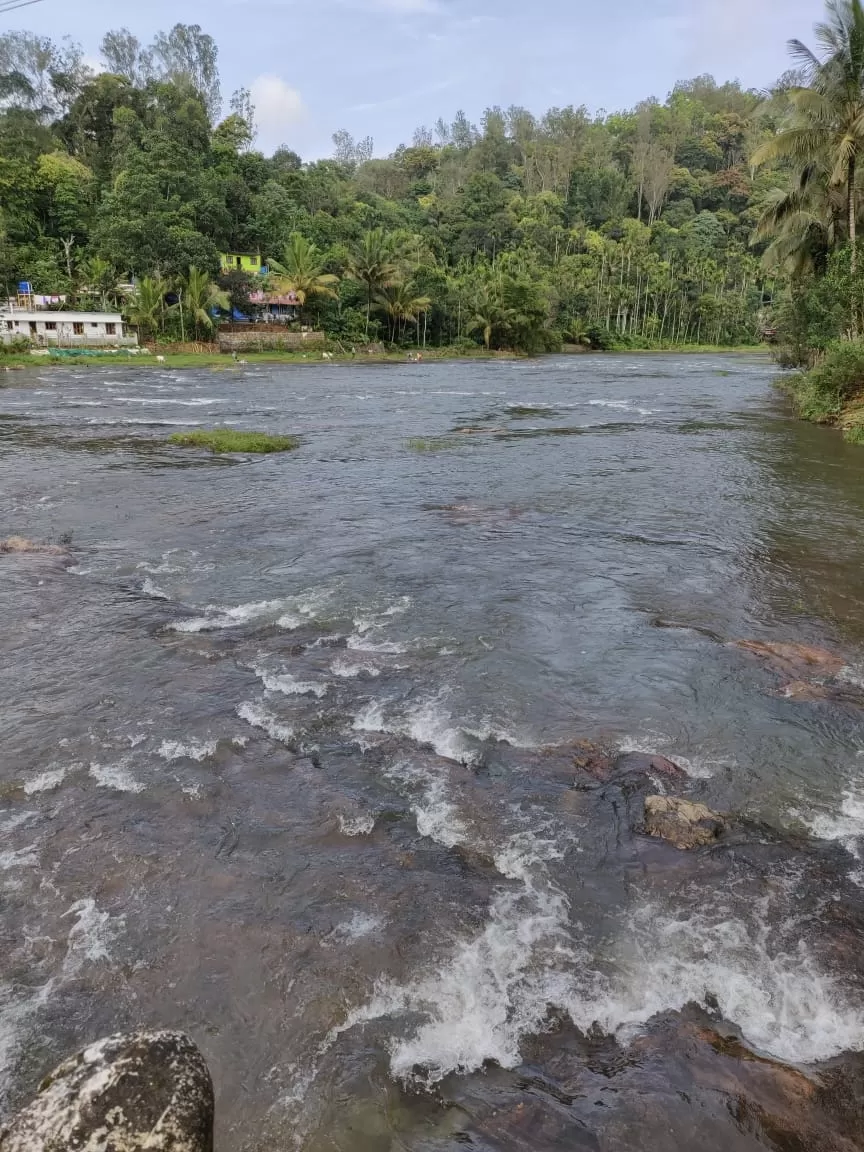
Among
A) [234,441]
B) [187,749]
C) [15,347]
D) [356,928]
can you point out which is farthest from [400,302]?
[356,928]

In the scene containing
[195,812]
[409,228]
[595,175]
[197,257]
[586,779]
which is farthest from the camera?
[595,175]

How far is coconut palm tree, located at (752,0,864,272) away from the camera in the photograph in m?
24.5

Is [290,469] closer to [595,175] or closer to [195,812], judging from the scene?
[195,812]

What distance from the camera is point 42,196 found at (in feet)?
228

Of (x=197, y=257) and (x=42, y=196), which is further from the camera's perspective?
(x=42, y=196)

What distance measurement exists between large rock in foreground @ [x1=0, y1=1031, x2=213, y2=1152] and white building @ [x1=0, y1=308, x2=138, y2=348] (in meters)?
60.2

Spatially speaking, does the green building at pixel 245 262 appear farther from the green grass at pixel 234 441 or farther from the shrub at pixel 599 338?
the green grass at pixel 234 441

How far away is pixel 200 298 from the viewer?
189ft

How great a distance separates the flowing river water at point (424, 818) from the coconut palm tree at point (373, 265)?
55.3 metres

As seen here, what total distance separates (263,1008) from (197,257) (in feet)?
212

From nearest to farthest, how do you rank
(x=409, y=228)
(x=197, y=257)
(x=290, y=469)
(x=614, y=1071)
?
1. (x=614, y=1071)
2. (x=290, y=469)
3. (x=197, y=257)
4. (x=409, y=228)

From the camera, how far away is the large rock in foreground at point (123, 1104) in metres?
2.29

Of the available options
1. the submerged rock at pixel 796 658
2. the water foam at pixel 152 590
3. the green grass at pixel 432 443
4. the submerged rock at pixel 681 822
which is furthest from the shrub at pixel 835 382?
the submerged rock at pixel 681 822

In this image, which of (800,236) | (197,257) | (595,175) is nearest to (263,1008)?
(800,236)
